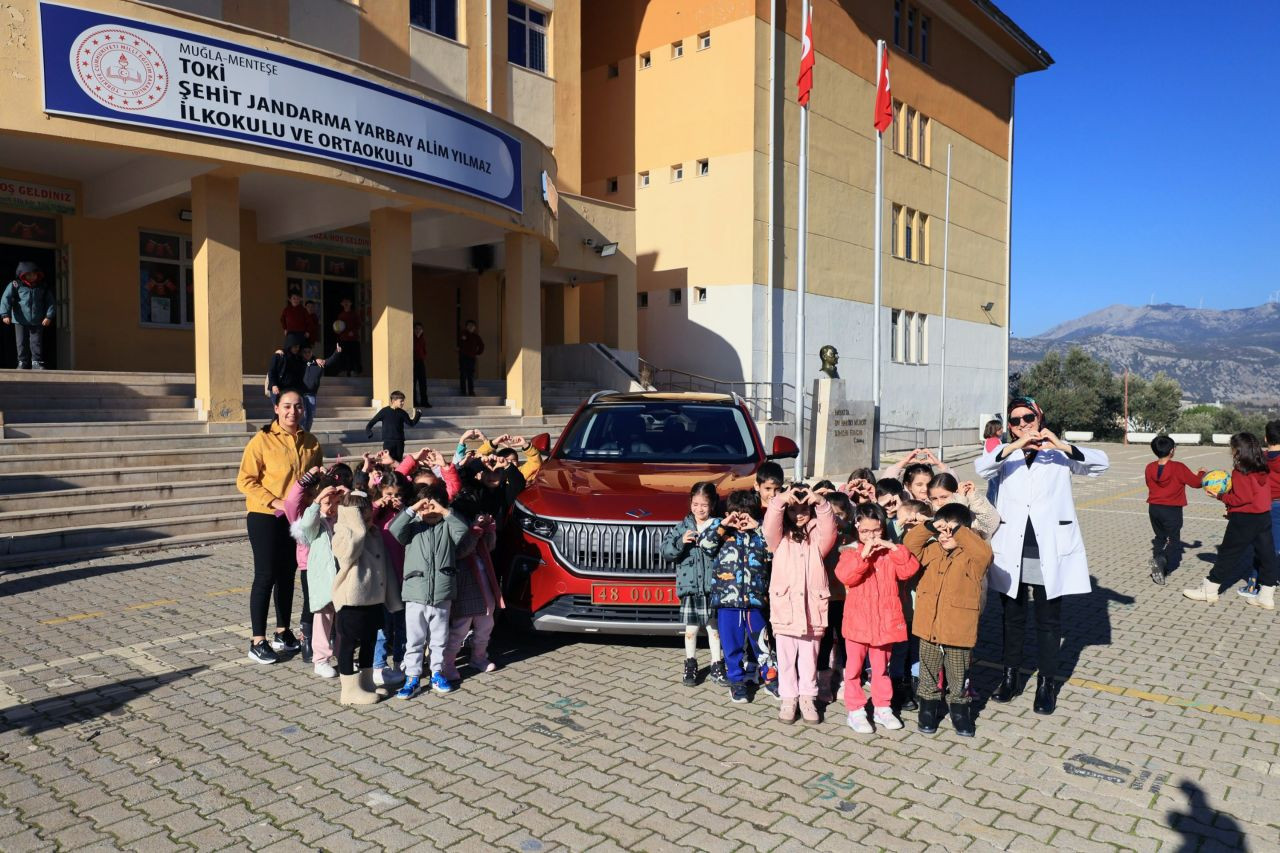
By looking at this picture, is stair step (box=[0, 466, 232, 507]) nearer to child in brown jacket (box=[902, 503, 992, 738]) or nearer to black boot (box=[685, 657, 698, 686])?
black boot (box=[685, 657, 698, 686])

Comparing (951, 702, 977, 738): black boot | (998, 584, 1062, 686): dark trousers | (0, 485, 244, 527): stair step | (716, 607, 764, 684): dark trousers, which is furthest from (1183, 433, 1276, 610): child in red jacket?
(0, 485, 244, 527): stair step

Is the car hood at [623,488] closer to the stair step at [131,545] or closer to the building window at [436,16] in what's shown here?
the stair step at [131,545]

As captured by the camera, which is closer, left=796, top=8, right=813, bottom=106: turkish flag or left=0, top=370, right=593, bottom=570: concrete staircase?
left=0, top=370, right=593, bottom=570: concrete staircase

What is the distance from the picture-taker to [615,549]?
560 cm

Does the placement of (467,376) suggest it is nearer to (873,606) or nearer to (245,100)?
(245,100)

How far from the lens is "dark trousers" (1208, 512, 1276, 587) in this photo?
7684mm

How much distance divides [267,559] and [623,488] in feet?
7.62

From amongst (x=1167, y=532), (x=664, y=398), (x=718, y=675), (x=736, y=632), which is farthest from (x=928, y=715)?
(x=1167, y=532)

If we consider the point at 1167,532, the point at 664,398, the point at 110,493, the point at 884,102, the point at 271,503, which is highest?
the point at 884,102

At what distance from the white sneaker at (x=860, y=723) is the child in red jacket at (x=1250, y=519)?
4.92 m

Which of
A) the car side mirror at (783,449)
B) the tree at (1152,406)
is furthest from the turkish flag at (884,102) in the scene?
the tree at (1152,406)

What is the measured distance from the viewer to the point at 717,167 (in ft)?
78.5

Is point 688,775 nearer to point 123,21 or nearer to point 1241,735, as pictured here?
point 1241,735

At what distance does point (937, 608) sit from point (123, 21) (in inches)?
454
